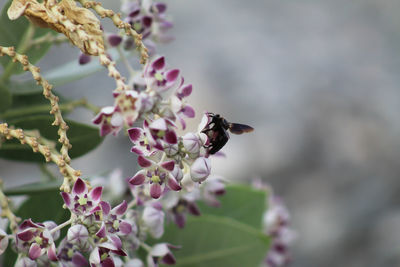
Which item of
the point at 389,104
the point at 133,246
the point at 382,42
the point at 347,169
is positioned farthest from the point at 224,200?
the point at 382,42

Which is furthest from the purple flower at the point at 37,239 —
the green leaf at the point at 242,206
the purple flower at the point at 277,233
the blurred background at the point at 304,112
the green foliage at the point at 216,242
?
the blurred background at the point at 304,112

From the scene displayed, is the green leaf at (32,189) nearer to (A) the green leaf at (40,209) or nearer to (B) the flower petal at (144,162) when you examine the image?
(A) the green leaf at (40,209)

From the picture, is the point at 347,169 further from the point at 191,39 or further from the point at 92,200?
the point at 92,200

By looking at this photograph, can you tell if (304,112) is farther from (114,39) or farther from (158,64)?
(158,64)

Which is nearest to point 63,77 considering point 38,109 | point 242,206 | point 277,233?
point 38,109

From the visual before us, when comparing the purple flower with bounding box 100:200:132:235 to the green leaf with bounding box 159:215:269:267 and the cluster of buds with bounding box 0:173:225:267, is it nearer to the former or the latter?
the cluster of buds with bounding box 0:173:225:267
